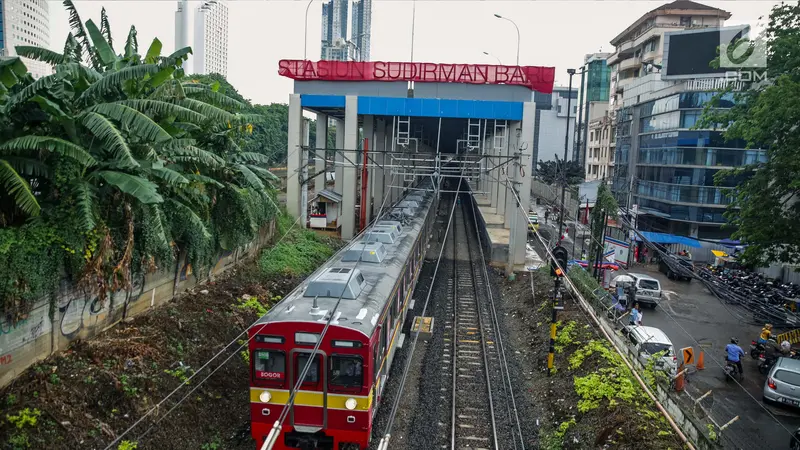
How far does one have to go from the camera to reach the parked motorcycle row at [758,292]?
65.0ft

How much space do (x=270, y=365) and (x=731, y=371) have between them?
42.0 ft

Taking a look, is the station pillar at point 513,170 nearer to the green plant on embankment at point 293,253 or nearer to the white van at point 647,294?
the white van at point 647,294

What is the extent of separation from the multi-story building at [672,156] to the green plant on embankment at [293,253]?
61.9 ft

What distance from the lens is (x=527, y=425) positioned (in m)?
11.6

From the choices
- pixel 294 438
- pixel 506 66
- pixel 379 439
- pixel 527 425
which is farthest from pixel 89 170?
pixel 506 66

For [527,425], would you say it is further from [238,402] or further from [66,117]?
[66,117]

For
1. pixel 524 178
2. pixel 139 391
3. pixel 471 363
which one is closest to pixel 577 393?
pixel 471 363

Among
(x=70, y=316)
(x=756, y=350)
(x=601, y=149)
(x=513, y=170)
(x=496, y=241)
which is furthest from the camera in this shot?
(x=601, y=149)

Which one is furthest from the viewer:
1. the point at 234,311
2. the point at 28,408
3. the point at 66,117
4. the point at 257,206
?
the point at 257,206

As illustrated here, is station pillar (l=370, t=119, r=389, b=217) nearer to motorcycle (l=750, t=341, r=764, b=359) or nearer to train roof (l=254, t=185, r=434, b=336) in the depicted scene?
train roof (l=254, t=185, r=434, b=336)

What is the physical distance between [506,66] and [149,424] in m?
19.5

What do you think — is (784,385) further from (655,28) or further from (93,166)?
(655,28)

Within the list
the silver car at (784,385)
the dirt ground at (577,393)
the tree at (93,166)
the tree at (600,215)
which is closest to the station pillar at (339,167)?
the tree at (600,215)

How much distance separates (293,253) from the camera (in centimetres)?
→ 2053
